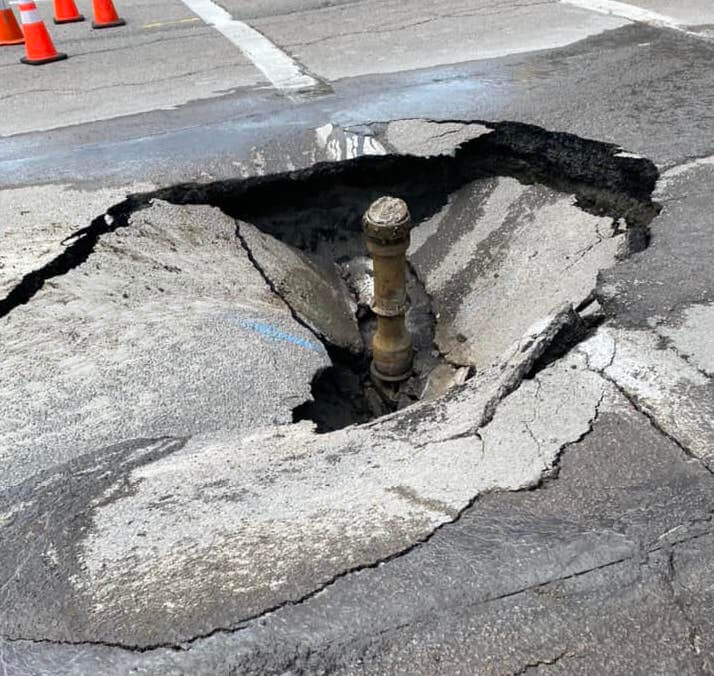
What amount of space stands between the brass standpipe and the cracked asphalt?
334 mm

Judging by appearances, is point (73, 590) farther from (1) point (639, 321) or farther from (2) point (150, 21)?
(2) point (150, 21)

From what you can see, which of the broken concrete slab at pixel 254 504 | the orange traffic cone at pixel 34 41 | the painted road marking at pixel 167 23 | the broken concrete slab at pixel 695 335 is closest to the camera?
the broken concrete slab at pixel 254 504

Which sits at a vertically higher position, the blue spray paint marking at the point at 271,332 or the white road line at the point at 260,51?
the white road line at the point at 260,51

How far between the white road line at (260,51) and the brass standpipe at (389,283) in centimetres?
282

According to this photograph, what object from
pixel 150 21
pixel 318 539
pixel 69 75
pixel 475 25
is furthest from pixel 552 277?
pixel 150 21

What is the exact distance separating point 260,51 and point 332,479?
6.90m

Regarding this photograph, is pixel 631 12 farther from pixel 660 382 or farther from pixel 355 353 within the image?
pixel 660 382

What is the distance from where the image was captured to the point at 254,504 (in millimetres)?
2125

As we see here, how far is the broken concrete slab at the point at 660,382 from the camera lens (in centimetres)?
217

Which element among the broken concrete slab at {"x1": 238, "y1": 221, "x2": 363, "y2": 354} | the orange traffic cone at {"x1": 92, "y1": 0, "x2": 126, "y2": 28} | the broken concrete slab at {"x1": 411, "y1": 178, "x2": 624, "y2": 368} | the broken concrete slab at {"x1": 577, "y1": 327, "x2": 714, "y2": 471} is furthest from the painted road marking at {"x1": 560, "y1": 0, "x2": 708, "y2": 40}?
the orange traffic cone at {"x1": 92, "y1": 0, "x2": 126, "y2": 28}

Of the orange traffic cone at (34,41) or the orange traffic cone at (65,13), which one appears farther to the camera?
the orange traffic cone at (65,13)

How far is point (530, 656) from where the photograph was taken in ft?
5.33

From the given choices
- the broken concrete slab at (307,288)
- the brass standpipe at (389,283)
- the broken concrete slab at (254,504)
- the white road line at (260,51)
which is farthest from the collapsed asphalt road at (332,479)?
the white road line at (260,51)

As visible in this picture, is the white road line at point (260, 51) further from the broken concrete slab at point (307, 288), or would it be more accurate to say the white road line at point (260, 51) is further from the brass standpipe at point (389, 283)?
the brass standpipe at point (389, 283)
